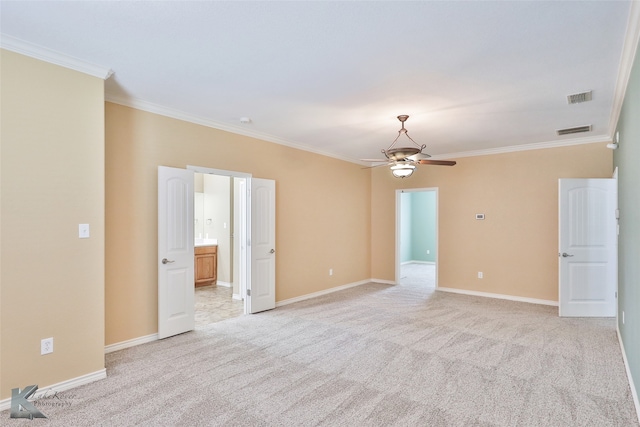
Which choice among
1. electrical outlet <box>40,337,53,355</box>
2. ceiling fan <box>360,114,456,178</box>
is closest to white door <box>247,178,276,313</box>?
ceiling fan <box>360,114,456,178</box>

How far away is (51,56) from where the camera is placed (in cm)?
269

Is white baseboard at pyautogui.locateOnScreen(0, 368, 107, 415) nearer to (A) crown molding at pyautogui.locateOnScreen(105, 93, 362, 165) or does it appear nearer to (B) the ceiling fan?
(A) crown molding at pyautogui.locateOnScreen(105, 93, 362, 165)

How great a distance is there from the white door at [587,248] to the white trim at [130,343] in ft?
18.0

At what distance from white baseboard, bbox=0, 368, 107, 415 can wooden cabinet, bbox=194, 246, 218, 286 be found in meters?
3.68

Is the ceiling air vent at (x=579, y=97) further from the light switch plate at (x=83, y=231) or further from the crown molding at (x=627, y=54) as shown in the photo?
the light switch plate at (x=83, y=231)

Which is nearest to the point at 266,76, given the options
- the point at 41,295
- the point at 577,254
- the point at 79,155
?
the point at 79,155

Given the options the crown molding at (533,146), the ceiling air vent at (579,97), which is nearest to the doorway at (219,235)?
the crown molding at (533,146)

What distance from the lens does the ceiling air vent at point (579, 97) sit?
3.46m

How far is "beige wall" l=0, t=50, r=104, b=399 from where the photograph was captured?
2.52m

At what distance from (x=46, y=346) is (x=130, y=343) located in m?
1.07

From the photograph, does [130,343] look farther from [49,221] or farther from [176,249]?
[49,221]

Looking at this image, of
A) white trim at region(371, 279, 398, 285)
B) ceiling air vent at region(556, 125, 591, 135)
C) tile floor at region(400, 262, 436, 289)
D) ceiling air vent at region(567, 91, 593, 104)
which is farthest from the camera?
tile floor at region(400, 262, 436, 289)

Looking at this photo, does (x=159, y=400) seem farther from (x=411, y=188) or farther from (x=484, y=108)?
(x=411, y=188)

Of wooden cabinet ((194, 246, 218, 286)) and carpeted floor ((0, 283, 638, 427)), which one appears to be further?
wooden cabinet ((194, 246, 218, 286))
